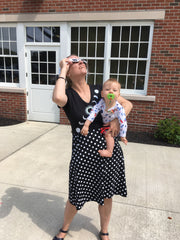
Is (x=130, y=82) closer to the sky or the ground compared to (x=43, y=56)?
closer to the ground

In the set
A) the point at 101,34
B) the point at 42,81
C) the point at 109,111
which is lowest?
the point at 109,111

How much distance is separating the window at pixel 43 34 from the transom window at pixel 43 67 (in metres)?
0.37

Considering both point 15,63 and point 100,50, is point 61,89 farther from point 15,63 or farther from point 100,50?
point 15,63

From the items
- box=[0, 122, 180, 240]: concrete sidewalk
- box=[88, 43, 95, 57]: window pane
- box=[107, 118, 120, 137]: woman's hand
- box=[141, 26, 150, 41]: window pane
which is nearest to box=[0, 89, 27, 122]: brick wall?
box=[0, 122, 180, 240]: concrete sidewalk

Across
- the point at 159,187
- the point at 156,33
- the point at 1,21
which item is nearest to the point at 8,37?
the point at 1,21

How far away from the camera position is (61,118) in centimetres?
633

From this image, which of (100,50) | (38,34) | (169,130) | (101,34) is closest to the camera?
(169,130)

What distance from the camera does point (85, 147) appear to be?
1774 millimetres

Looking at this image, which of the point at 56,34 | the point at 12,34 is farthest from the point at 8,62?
the point at 56,34

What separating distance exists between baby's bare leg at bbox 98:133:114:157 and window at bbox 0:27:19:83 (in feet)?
18.6

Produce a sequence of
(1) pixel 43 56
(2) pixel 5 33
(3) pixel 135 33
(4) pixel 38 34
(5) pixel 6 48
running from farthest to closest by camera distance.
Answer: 1. (5) pixel 6 48
2. (2) pixel 5 33
3. (1) pixel 43 56
4. (4) pixel 38 34
5. (3) pixel 135 33

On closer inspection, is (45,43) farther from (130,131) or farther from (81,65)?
(81,65)

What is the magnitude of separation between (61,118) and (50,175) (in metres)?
3.20

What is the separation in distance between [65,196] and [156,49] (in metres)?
4.44
